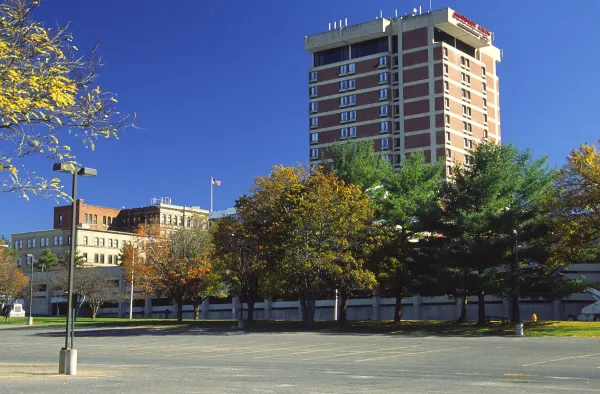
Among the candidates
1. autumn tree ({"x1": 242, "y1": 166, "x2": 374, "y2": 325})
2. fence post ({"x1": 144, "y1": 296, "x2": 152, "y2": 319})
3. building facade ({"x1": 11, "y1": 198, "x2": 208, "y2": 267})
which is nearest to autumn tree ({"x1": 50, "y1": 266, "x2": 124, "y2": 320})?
fence post ({"x1": 144, "y1": 296, "x2": 152, "y2": 319})

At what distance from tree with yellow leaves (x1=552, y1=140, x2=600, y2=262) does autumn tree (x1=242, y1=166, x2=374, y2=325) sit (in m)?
13.6

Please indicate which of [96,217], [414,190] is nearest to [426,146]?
[414,190]

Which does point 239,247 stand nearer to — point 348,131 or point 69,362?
point 69,362

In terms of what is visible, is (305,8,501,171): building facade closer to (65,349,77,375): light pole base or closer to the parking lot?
the parking lot

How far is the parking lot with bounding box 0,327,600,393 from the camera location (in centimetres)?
1716

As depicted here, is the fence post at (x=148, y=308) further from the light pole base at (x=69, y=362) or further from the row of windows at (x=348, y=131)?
the light pole base at (x=69, y=362)

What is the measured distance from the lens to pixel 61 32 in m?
14.4

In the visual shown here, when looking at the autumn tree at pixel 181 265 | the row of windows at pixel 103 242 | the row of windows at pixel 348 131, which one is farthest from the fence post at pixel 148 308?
the row of windows at pixel 348 131

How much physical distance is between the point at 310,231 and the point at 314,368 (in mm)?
30859

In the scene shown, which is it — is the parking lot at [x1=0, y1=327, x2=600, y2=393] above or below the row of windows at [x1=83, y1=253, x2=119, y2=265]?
below

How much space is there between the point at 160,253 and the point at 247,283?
11190mm

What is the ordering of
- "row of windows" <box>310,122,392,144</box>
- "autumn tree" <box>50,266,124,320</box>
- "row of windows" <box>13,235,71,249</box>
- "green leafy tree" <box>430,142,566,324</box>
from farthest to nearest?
1. "row of windows" <box>13,235,71,249</box>
2. "row of windows" <box>310,122,392,144</box>
3. "autumn tree" <box>50,266,124,320</box>
4. "green leafy tree" <box>430,142,566,324</box>

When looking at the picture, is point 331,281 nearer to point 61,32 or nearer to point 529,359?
point 529,359

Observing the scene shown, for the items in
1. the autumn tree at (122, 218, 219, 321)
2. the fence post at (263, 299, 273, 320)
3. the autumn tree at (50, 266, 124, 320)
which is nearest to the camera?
the autumn tree at (122, 218, 219, 321)
